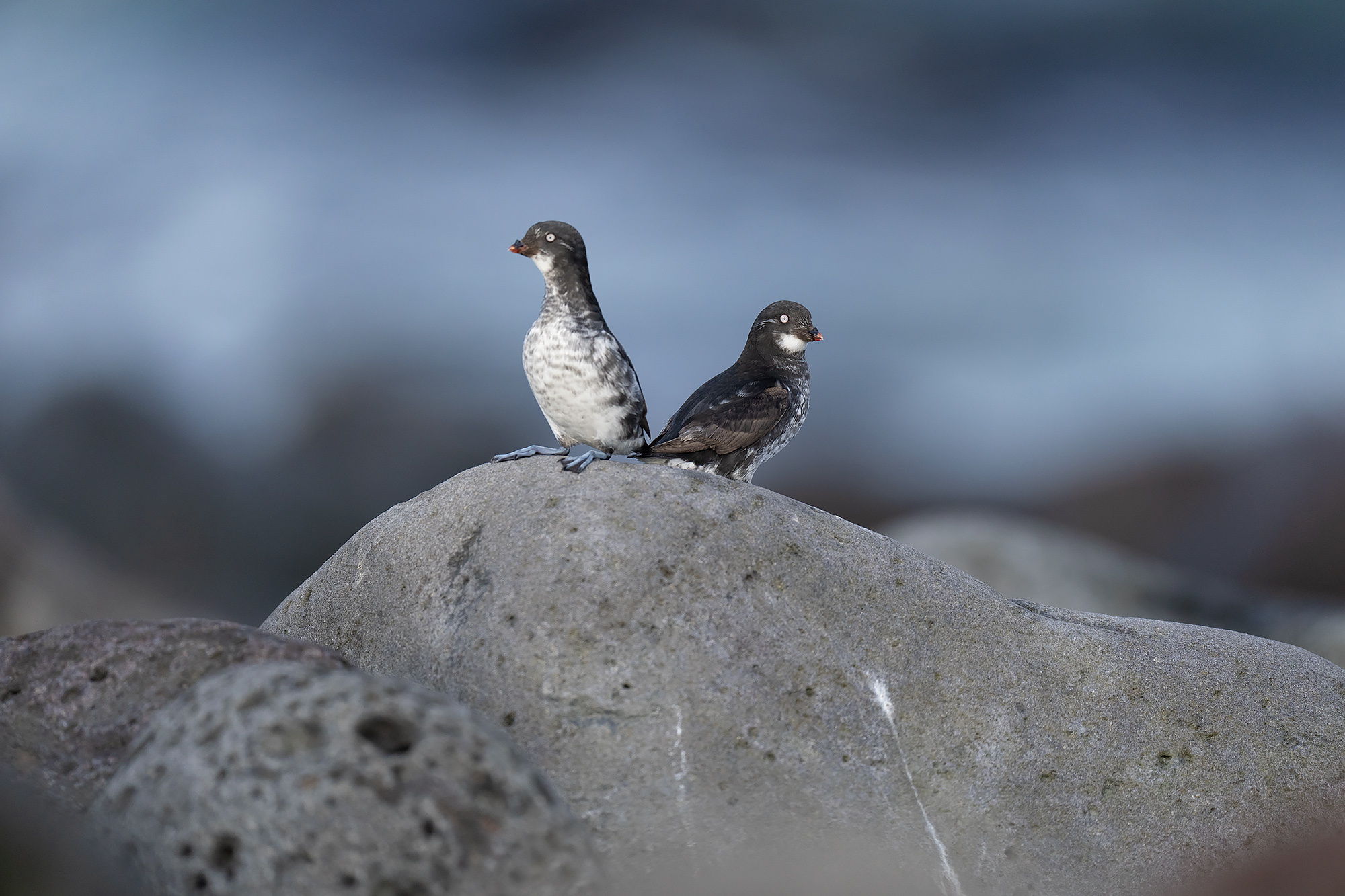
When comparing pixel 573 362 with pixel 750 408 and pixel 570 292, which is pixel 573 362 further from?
pixel 750 408

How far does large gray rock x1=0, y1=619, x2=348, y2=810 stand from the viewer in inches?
205

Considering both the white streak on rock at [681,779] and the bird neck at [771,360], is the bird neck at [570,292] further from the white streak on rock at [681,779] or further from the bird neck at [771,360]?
the white streak on rock at [681,779]

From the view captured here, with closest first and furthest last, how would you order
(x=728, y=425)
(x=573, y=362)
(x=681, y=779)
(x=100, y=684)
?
(x=100, y=684), (x=681, y=779), (x=573, y=362), (x=728, y=425)

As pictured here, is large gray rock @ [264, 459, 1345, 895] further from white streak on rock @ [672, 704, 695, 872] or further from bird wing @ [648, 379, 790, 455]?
bird wing @ [648, 379, 790, 455]

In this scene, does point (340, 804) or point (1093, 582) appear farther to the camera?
point (1093, 582)

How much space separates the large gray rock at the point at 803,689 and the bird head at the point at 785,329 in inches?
67.5

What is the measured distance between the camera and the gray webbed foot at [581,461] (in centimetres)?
709

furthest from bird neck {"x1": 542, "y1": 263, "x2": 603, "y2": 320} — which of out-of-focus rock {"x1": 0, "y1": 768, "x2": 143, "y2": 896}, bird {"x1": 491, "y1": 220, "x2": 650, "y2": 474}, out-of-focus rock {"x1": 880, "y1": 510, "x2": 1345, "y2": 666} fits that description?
out-of-focus rock {"x1": 880, "y1": 510, "x2": 1345, "y2": 666}

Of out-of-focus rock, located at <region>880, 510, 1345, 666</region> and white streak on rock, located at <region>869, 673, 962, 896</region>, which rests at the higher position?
white streak on rock, located at <region>869, 673, 962, 896</region>

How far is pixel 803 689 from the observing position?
20.9 ft

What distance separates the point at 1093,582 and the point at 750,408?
39.5 feet

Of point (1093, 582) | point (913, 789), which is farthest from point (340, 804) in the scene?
point (1093, 582)

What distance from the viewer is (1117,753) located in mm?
6730

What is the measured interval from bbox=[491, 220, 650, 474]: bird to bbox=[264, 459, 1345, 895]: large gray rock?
0.43m
